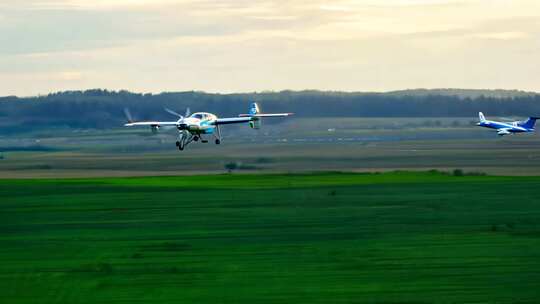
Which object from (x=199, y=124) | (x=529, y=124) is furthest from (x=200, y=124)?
(x=529, y=124)

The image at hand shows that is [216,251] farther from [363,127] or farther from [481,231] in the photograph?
[363,127]

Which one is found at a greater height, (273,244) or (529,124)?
(273,244)

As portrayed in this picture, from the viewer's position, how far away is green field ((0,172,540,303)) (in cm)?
3241

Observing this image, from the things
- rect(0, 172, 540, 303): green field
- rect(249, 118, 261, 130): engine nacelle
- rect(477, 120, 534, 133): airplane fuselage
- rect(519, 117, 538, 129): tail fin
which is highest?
rect(249, 118, 261, 130): engine nacelle

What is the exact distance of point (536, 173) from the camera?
88.0m

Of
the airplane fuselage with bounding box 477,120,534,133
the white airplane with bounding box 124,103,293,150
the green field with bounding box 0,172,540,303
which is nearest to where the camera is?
the green field with bounding box 0,172,540,303

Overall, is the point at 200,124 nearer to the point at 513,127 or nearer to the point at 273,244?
the point at 273,244

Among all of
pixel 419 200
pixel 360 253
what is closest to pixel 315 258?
pixel 360 253

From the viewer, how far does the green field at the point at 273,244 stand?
106ft

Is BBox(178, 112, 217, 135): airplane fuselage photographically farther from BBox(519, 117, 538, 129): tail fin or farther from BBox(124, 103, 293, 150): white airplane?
BBox(519, 117, 538, 129): tail fin

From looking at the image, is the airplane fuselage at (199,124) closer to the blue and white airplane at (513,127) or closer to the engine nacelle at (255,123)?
the engine nacelle at (255,123)

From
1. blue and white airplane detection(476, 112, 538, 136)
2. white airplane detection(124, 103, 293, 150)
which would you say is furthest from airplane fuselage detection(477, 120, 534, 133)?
white airplane detection(124, 103, 293, 150)

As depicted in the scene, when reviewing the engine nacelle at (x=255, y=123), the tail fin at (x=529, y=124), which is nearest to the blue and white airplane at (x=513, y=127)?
the tail fin at (x=529, y=124)

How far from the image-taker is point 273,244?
43.3 m
